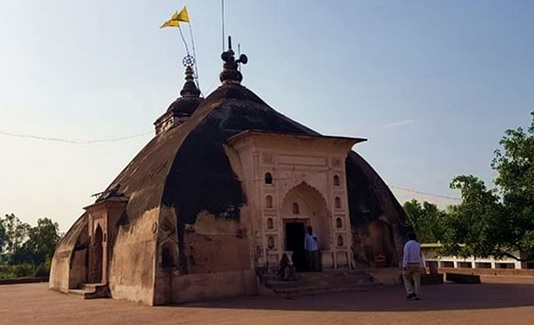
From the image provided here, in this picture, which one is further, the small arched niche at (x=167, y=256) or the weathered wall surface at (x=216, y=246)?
the weathered wall surface at (x=216, y=246)

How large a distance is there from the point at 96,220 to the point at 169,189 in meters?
5.29

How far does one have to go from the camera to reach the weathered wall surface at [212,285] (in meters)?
15.5

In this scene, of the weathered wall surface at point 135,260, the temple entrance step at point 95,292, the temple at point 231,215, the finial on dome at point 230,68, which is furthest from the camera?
the finial on dome at point 230,68

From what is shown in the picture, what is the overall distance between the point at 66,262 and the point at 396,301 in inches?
556

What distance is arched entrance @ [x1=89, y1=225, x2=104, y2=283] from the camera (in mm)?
20578

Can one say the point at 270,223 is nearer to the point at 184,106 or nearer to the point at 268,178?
the point at 268,178

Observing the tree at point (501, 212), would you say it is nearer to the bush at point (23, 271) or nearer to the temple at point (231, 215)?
the temple at point (231, 215)

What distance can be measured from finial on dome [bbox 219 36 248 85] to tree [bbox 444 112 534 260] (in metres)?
10.1

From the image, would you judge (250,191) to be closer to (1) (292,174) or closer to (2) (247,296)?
(1) (292,174)

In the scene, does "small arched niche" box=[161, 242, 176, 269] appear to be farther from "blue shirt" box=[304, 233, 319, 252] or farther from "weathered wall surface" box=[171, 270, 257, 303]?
"blue shirt" box=[304, 233, 319, 252]

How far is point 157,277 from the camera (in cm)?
1535

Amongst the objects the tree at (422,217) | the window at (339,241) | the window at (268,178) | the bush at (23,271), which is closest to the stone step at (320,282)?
the window at (339,241)

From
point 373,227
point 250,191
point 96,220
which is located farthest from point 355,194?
point 96,220

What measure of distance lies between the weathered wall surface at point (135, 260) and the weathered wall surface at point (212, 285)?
783 mm
